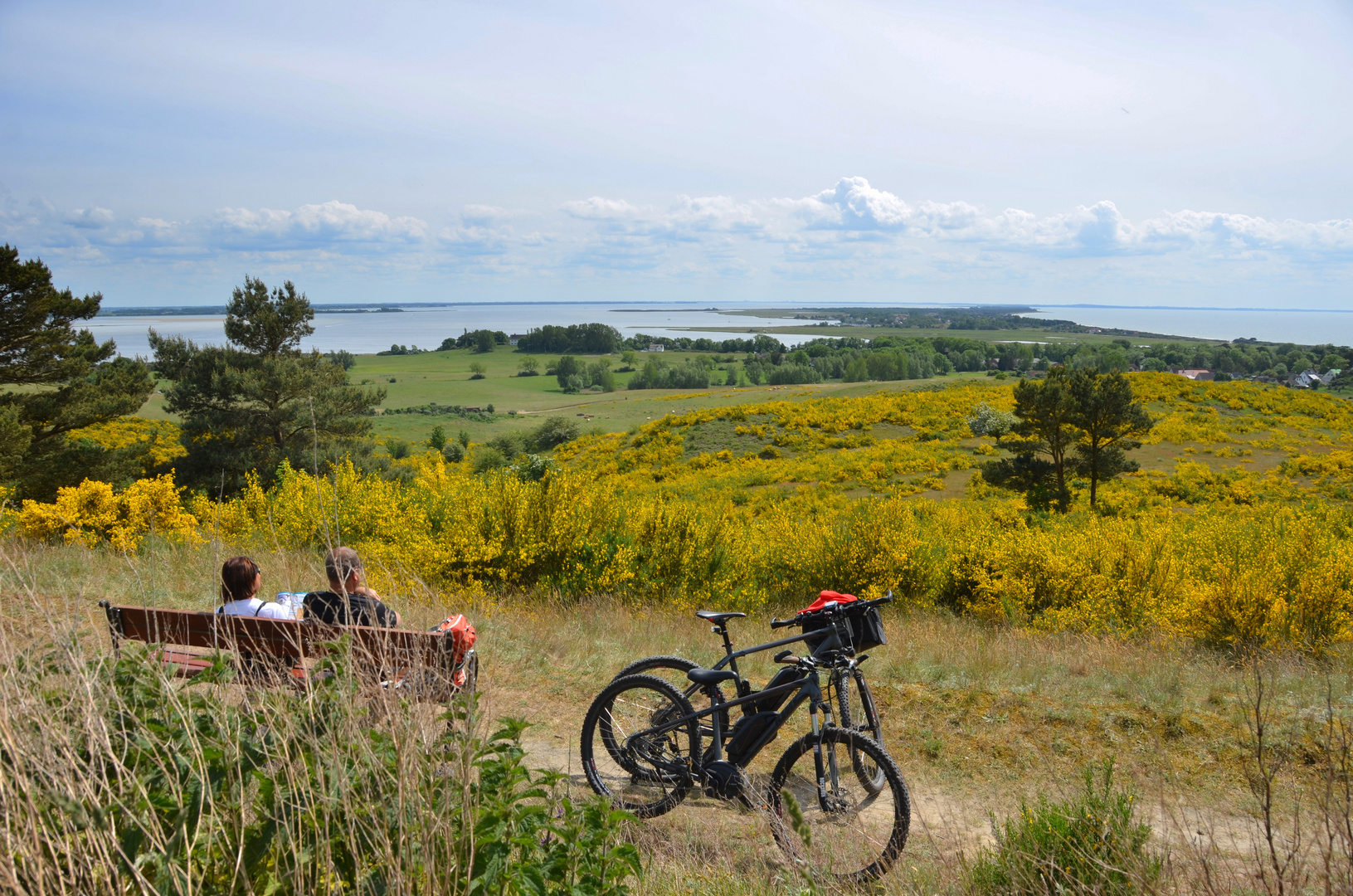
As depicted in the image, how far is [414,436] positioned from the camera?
61.1 metres

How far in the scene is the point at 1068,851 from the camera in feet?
9.62

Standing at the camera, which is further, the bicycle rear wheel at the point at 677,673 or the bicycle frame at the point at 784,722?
the bicycle rear wheel at the point at 677,673

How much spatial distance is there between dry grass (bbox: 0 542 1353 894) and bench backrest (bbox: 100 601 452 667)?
23 centimetres

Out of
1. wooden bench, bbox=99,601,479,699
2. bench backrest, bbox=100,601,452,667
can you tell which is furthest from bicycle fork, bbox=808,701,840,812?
bench backrest, bbox=100,601,452,667

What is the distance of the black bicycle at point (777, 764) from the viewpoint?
3338 millimetres

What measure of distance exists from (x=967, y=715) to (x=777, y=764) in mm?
2578

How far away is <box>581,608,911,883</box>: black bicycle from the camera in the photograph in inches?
131

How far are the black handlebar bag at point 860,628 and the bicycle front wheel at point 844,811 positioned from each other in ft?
1.51

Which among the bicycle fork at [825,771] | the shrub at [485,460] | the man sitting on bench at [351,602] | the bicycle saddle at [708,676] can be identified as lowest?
the shrub at [485,460]

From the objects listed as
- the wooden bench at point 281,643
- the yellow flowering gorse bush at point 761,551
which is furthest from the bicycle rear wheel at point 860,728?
the yellow flowering gorse bush at point 761,551

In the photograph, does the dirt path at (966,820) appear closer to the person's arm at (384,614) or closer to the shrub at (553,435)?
the person's arm at (384,614)

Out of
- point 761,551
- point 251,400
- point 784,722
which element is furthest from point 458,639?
point 251,400

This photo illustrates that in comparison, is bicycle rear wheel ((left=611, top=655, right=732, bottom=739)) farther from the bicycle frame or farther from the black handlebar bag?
the black handlebar bag

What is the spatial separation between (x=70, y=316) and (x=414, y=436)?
4328 cm
